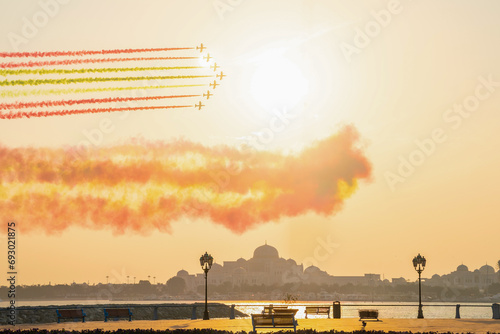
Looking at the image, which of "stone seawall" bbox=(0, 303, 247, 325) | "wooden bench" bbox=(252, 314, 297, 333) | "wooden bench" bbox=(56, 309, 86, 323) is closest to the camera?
"wooden bench" bbox=(252, 314, 297, 333)

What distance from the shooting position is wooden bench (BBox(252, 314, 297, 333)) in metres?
43.1

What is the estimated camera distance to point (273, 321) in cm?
4359

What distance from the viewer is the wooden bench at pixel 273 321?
141 ft

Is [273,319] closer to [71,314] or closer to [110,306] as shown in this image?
[71,314]

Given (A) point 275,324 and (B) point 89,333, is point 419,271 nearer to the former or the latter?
(A) point 275,324

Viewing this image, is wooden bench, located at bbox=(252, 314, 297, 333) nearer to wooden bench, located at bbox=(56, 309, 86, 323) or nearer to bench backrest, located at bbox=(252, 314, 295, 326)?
bench backrest, located at bbox=(252, 314, 295, 326)

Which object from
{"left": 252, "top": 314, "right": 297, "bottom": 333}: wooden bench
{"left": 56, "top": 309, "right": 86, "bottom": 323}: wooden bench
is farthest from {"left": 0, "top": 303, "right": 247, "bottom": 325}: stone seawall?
{"left": 252, "top": 314, "right": 297, "bottom": 333}: wooden bench

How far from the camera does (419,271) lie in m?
66.5

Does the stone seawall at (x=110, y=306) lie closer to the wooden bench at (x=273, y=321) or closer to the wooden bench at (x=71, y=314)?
the wooden bench at (x=71, y=314)

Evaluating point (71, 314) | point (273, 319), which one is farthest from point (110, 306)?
point (273, 319)

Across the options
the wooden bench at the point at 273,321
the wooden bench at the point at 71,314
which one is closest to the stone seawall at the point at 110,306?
the wooden bench at the point at 71,314

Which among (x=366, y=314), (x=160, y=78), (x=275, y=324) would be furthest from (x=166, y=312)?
(x=275, y=324)

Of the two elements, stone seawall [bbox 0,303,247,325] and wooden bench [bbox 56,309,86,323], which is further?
stone seawall [bbox 0,303,247,325]

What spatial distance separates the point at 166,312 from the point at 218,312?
10692mm
